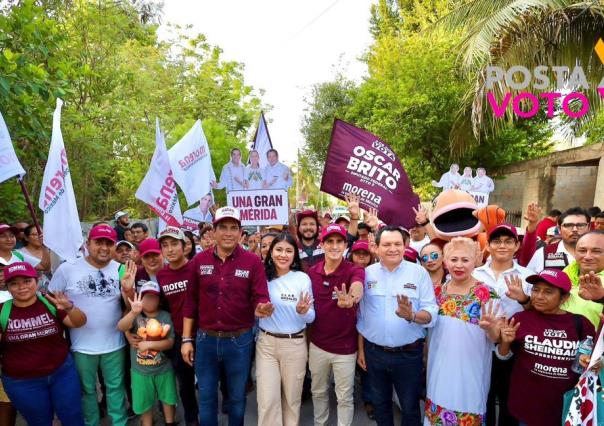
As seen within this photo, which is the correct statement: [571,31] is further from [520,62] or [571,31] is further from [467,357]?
[467,357]

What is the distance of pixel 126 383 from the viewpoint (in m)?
4.12

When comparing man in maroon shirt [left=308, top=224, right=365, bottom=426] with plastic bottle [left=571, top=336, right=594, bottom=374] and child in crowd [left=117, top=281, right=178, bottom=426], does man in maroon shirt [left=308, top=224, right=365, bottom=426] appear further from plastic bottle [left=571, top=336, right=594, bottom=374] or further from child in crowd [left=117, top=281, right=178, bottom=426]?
plastic bottle [left=571, top=336, right=594, bottom=374]

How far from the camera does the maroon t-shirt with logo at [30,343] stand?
126 inches

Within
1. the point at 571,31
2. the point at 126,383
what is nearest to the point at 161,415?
the point at 126,383

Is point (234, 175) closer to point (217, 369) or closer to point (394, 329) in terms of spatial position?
point (217, 369)

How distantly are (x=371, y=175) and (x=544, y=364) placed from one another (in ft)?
8.59

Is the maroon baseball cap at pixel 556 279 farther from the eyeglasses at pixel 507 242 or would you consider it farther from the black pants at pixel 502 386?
the black pants at pixel 502 386

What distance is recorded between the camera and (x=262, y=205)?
641 cm

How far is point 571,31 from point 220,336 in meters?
9.50

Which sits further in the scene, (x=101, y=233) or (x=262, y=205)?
(x=262, y=205)

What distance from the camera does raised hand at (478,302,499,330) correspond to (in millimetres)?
2902

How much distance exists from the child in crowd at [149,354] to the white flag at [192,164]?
2925mm

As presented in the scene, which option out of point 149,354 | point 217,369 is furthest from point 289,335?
point 149,354

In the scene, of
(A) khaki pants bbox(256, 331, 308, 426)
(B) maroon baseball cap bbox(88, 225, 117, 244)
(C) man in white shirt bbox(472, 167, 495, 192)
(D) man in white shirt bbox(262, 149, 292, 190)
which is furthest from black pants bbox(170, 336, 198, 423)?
(C) man in white shirt bbox(472, 167, 495, 192)
